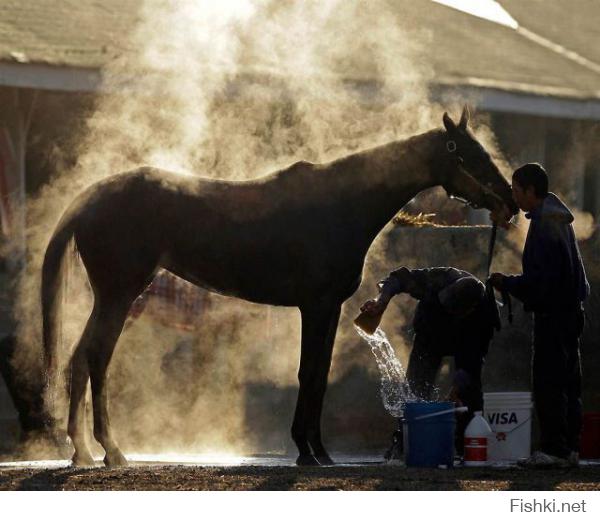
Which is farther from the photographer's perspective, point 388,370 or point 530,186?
point 388,370

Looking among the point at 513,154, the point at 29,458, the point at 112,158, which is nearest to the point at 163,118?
the point at 112,158

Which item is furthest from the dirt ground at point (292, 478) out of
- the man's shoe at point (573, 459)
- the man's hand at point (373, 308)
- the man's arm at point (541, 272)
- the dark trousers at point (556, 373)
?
the man's arm at point (541, 272)

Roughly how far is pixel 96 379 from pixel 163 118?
3630 mm

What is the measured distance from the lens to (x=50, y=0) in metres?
17.4

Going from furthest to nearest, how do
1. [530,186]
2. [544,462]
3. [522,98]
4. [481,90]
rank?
[522,98]
[481,90]
[530,186]
[544,462]

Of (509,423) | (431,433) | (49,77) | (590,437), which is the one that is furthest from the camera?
(49,77)

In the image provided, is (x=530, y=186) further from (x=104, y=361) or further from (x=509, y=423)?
(x=104, y=361)

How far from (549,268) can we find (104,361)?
2.87m

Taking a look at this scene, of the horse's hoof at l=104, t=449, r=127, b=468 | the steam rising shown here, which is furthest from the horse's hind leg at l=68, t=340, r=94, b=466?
the steam rising

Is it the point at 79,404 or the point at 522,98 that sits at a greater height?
the point at 522,98

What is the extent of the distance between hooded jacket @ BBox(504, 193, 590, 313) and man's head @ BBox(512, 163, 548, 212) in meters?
0.08

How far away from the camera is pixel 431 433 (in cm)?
977

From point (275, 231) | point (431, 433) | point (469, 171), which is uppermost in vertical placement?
point (469, 171)

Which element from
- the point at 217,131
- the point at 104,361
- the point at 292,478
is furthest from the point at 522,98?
the point at 292,478
